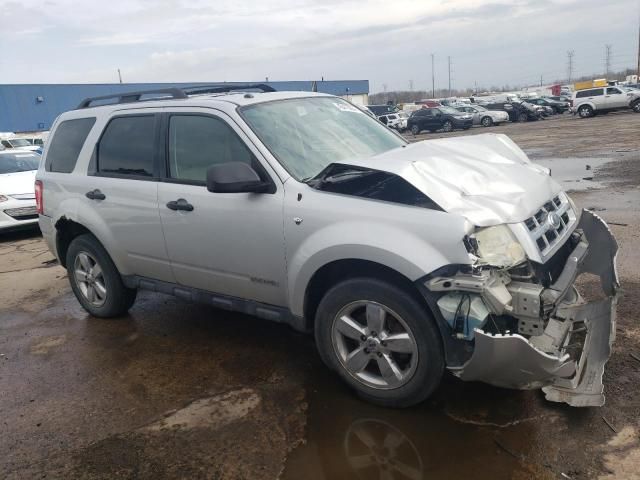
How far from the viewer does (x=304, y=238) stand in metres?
3.50

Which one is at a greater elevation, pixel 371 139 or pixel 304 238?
pixel 371 139

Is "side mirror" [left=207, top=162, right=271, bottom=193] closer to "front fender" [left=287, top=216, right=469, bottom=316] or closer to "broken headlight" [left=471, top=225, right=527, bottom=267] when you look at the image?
"front fender" [left=287, top=216, right=469, bottom=316]

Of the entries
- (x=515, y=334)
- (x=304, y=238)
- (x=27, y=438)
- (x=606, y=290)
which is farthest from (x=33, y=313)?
(x=606, y=290)

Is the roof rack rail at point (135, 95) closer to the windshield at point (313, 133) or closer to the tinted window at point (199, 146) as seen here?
the tinted window at point (199, 146)

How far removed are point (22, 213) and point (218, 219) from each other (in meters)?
7.17

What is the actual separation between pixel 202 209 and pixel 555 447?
2.70 m

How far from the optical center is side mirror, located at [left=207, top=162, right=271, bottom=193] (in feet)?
11.3

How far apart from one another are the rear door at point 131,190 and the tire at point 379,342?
1656 millimetres

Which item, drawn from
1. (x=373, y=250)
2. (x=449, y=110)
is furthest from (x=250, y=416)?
(x=449, y=110)

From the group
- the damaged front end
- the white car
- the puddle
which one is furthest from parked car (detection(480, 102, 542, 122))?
the damaged front end

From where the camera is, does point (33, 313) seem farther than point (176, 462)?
Yes

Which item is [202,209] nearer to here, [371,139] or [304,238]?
[304,238]

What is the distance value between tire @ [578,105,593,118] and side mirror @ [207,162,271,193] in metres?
36.7

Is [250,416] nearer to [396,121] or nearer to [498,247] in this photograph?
[498,247]
